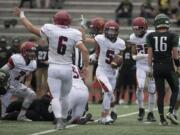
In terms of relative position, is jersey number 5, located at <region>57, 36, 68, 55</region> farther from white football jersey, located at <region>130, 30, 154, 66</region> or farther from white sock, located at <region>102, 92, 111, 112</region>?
white football jersey, located at <region>130, 30, 154, 66</region>

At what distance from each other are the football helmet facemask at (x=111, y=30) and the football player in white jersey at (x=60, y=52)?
153 centimetres

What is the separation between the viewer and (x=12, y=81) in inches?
511

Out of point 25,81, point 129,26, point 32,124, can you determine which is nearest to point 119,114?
point 25,81

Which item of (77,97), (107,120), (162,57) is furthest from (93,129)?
(162,57)

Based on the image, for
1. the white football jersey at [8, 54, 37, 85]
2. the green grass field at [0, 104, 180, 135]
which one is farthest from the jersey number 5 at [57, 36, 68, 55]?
the white football jersey at [8, 54, 37, 85]

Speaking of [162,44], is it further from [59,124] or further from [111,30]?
[59,124]

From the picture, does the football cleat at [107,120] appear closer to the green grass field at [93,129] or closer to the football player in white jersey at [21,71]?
the green grass field at [93,129]

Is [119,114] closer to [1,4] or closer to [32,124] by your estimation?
[32,124]

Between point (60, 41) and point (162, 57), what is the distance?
189cm

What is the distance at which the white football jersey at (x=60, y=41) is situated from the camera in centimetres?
1073

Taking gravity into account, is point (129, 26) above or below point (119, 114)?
above

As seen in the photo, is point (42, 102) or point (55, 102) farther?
→ point (42, 102)

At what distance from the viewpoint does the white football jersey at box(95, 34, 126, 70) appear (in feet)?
40.5

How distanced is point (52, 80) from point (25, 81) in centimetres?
290
